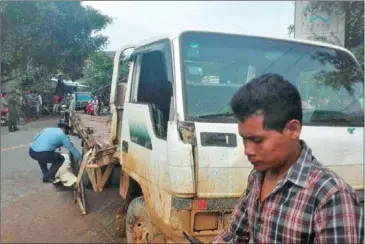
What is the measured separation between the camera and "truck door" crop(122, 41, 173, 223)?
3.04 m

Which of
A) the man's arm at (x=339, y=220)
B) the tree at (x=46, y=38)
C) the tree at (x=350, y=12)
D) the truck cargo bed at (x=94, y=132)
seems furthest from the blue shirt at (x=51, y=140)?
the tree at (x=46, y=38)

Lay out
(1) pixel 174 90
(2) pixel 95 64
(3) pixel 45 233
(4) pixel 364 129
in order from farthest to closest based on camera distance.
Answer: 1. (2) pixel 95 64
2. (3) pixel 45 233
3. (4) pixel 364 129
4. (1) pixel 174 90

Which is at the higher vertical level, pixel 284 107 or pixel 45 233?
pixel 284 107

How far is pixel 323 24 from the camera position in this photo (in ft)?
25.7

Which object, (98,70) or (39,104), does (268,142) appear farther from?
(98,70)

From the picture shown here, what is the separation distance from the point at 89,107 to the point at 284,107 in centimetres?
802

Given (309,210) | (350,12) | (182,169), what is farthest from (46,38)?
(309,210)

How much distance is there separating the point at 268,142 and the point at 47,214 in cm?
492

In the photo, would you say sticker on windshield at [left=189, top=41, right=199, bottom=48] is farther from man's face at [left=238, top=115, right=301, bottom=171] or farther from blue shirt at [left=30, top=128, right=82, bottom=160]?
blue shirt at [left=30, top=128, right=82, bottom=160]

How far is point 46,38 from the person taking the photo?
1720 centimetres

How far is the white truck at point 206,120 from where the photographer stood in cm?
272

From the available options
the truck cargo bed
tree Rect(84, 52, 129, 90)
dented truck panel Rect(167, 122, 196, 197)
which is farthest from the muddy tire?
tree Rect(84, 52, 129, 90)

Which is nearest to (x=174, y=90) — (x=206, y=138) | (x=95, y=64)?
(x=206, y=138)

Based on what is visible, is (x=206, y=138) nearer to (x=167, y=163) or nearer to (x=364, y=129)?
(x=167, y=163)
